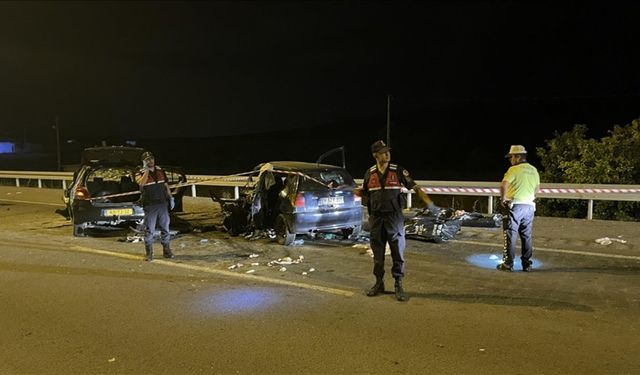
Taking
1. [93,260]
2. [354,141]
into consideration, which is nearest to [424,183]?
[93,260]

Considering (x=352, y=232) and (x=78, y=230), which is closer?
(x=352, y=232)

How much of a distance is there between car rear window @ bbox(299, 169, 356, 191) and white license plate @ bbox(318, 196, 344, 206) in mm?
194

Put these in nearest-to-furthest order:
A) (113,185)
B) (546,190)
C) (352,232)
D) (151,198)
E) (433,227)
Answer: (151,198), (433,227), (352,232), (113,185), (546,190)

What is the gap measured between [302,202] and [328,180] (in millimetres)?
700

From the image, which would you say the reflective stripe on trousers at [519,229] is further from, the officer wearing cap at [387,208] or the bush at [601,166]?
the bush at [601,166]

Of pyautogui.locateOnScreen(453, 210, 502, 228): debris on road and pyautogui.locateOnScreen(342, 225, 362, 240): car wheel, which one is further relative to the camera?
pyautogui.locateOnScreen(453, 210, 502, 228): debris on road

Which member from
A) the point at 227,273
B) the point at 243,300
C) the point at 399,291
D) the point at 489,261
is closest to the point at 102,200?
the point at 227,273

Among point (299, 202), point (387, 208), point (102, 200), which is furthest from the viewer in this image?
point (102, 200)

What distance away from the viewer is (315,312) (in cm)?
593

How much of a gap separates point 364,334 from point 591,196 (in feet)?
29.2

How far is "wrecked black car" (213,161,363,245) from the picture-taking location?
957 centimetres

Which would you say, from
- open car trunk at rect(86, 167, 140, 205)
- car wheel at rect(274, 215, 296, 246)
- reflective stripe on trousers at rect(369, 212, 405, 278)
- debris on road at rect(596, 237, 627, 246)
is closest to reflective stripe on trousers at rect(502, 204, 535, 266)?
reflective stripe on trousers at rect(369, 212, 405, 278)

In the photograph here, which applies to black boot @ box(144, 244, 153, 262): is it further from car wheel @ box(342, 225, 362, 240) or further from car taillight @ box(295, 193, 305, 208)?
car wheel @ box(342, 225, 362, 240)

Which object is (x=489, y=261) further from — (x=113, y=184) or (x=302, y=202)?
(x=113, y=184)
